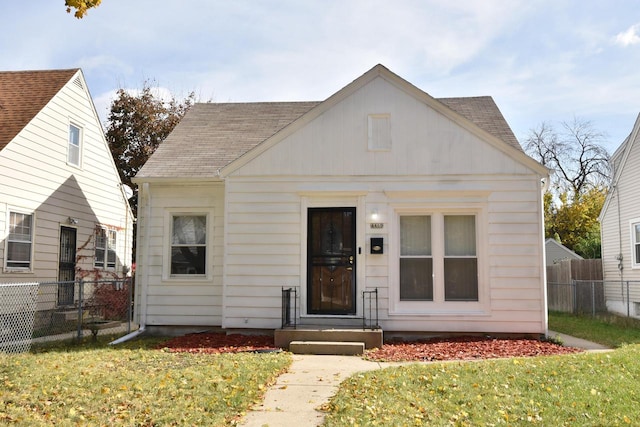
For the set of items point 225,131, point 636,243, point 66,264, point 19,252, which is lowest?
point 66,264

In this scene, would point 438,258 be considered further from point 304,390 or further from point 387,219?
point 304,390

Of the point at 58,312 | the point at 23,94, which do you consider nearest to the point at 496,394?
the point at 58,312

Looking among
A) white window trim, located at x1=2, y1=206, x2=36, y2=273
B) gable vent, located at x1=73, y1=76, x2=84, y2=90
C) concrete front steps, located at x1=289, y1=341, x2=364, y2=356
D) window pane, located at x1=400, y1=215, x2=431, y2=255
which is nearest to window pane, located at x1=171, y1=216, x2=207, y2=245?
concrete front steps, located at x1=289, y1=341, x2=364, y2=356

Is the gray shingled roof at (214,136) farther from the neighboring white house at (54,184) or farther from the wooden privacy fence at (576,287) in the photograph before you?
the wooden privacy fence at (576,287)

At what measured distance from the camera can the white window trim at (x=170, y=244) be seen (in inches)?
483

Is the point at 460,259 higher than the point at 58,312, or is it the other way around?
the point at 460,259

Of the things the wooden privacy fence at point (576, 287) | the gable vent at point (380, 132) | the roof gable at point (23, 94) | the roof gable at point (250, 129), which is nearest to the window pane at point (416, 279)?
the gable vent at point (380, 132)

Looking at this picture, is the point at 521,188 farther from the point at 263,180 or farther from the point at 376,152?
the point at 263,180

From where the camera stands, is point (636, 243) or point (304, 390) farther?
point (636, 243)

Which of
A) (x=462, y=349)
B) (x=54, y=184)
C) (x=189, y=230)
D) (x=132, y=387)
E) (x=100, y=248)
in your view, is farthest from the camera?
(x=100, y=248)

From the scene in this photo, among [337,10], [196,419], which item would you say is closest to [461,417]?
[196,419]

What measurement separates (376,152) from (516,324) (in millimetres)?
4216

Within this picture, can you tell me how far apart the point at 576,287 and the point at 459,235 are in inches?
359

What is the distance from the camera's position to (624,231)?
18781 mm
